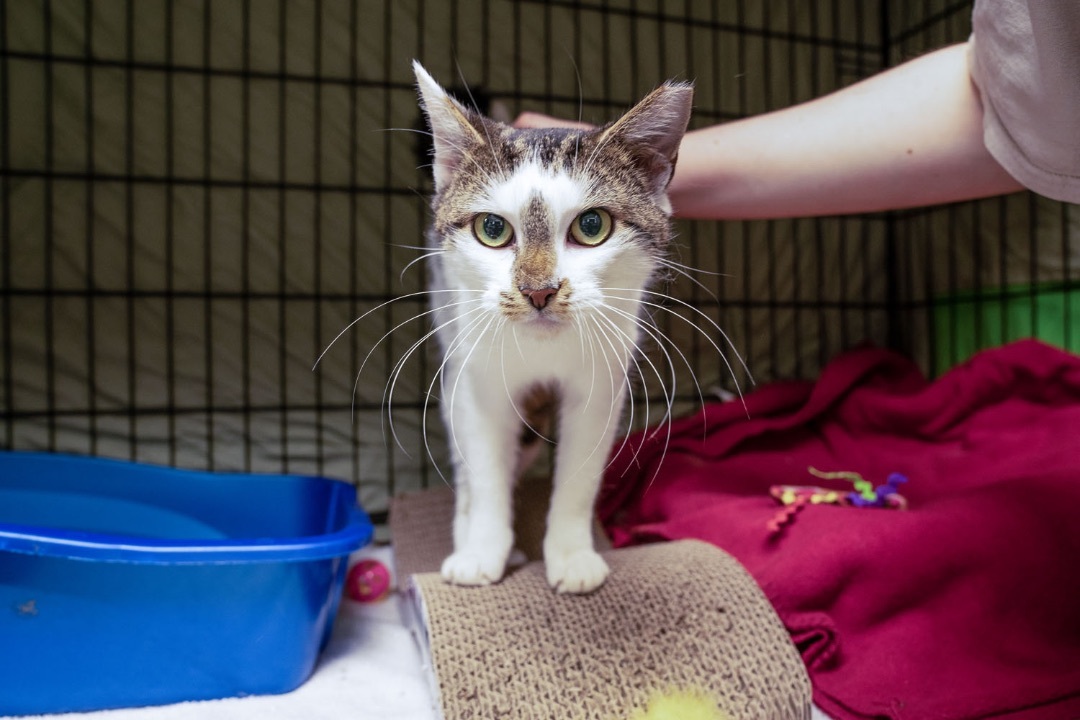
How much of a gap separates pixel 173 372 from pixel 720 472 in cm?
118

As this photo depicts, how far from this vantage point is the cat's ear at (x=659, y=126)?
0.69m

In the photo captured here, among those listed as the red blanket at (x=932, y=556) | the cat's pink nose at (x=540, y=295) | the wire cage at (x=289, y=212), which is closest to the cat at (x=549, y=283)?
the cat's pink nose at (x=540, y=295)

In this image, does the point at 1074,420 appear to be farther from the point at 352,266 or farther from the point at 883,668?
the point at 352,266

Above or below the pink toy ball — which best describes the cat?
above

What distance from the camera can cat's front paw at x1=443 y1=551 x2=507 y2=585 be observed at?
2.74 ft

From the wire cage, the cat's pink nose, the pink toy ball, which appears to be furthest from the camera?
the wire cage

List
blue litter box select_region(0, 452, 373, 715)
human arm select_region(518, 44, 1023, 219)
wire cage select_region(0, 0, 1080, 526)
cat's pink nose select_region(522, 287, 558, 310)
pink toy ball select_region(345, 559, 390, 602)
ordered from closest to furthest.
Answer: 1. cat's pink nose select_region(522, 287, 558, 310)
2. blue litter box select_region(0, 452, 373, 715)
3. human arm select_region(518, 44, 1023, 219)
4. pink toy ball select_region(345, 559, 390, 602)
5. wire cage select_region(0, 0, 1080, 526)

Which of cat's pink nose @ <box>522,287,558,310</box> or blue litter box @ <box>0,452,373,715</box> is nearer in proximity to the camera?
cat's pink nose @ <box>522,287,558,310</box>

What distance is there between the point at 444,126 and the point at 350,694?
0.68 meters

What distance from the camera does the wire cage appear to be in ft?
4.74

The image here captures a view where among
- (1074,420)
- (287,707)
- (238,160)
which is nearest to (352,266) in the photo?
(238,160)

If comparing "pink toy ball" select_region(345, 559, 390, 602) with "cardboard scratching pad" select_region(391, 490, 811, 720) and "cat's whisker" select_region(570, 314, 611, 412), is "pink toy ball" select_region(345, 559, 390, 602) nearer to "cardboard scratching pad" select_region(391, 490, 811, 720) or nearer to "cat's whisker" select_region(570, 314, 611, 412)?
"cardboard scratching pad" select_region(391, 490, 811, 720)

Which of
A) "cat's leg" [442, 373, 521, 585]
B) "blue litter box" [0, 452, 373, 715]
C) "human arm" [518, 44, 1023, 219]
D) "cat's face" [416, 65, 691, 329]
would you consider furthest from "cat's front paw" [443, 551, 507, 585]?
"human arm" [518, 44, 1023, 219]

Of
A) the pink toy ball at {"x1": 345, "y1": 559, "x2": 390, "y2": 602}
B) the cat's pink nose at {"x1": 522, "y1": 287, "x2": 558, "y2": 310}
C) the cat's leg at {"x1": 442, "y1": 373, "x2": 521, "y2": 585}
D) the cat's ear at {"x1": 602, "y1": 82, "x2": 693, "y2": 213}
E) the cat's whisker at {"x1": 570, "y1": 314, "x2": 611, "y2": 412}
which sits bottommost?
the pink toy ball at {"x1": 345, "y1": 559, "x2": 390, "y2": 602}
